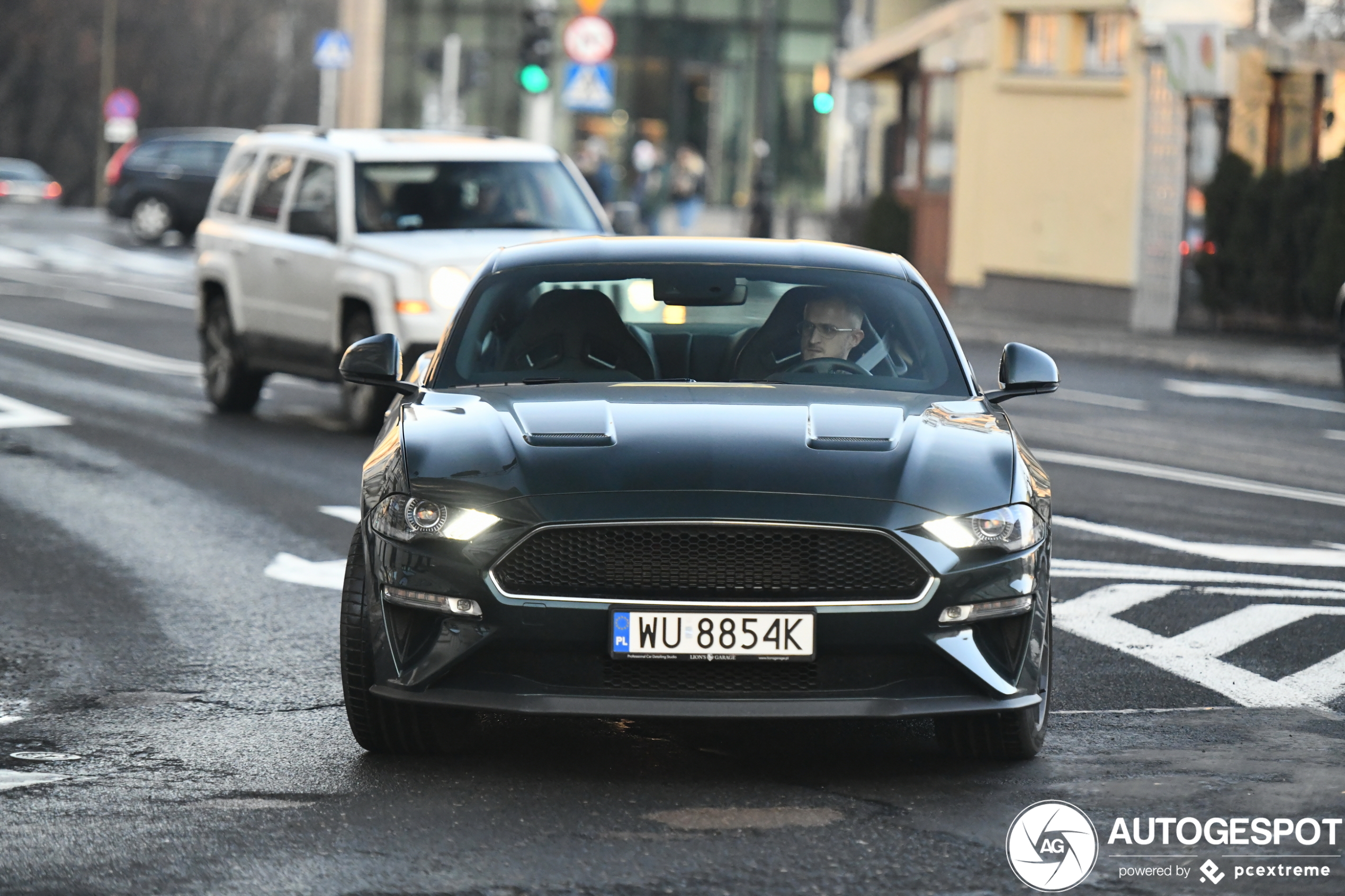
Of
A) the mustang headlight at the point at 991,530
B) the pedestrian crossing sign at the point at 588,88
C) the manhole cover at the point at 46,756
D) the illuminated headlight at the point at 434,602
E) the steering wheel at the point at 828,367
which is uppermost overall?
the pedestrian crossing sign at the point at 588,88

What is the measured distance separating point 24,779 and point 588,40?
25.6 m

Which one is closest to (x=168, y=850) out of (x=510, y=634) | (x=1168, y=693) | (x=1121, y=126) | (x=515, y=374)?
(x=510, y=634)

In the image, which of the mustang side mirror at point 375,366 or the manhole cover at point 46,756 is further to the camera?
the mustang side mirror at point 375,366

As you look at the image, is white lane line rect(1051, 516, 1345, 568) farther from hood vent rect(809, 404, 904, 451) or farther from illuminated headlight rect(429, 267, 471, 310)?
illuminated headlight rect(429, 267, 471, 310)

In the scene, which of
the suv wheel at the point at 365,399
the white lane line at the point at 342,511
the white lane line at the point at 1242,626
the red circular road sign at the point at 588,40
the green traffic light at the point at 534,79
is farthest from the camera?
the red circular road sign at the point at 588,40

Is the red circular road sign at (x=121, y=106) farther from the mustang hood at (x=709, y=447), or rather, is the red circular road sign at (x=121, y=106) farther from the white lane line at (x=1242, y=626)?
the mustang hood at (x=709, y=447)

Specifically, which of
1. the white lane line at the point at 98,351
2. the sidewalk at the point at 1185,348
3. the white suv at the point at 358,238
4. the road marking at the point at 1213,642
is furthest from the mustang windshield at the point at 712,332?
the sidewalk at the point at 1185,348

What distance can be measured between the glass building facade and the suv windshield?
42505 millimetres

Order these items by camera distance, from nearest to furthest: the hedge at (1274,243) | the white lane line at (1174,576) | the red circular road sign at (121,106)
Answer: the white lane line at (1174,576), the hedge at (1274,243), the red circular road sign at (121,106)

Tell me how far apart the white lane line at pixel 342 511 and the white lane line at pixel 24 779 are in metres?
4.91

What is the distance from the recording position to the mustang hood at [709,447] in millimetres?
5781

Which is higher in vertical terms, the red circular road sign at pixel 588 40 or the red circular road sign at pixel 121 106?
the red circular road sign at pixel 121 106

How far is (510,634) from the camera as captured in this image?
5.66 m

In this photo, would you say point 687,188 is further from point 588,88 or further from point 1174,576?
point 1174,576
